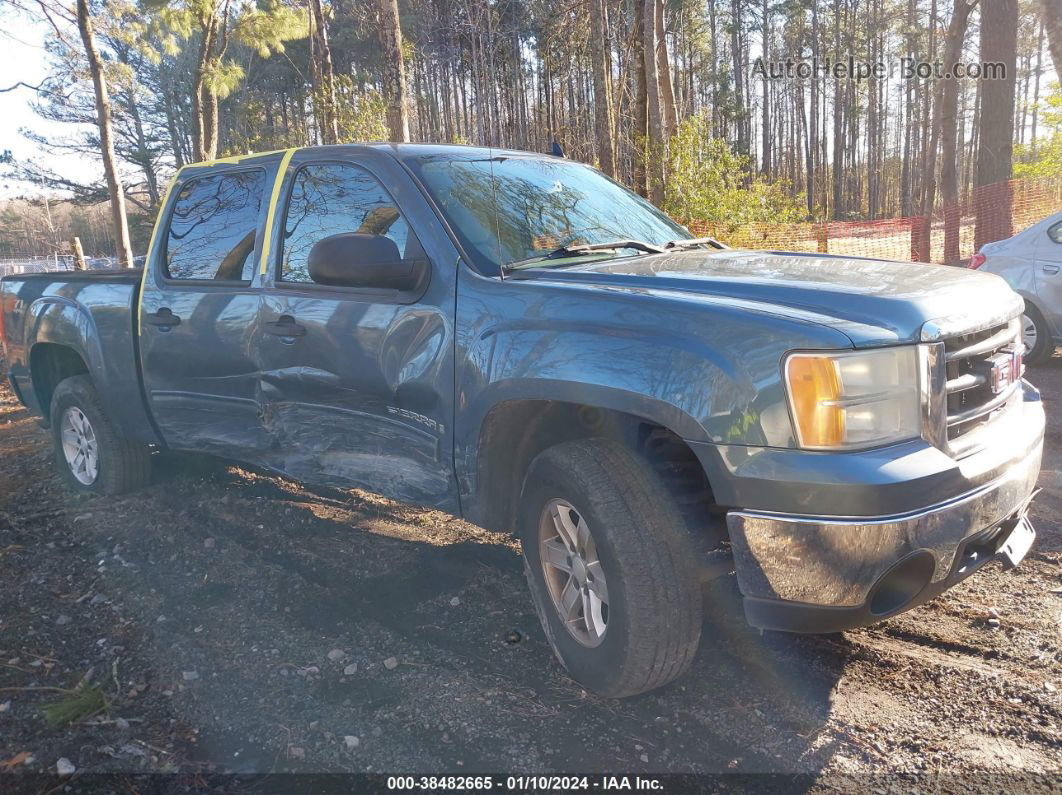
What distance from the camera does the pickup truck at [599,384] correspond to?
224 centimetres

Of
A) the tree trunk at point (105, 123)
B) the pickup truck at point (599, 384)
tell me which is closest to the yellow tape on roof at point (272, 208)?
the pickup truck at point (599, 384)

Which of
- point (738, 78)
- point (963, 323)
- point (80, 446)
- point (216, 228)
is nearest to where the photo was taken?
point (963, 323)

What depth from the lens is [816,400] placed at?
2197mm

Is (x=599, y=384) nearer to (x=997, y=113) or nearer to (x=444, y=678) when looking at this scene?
(x=444, y=678)

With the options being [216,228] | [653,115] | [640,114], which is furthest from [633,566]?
[640,114]

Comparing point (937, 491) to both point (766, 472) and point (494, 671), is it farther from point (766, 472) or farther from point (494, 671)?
point (494, 671)

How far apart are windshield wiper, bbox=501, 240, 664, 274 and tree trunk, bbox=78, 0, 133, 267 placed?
1317 centimetres

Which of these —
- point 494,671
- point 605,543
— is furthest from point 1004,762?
point 494,671

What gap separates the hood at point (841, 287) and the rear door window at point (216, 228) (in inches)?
66.8

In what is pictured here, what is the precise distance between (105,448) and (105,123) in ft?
38.0

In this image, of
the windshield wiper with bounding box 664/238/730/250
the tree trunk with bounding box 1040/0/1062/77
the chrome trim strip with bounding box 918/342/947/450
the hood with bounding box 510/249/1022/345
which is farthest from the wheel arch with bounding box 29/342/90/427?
the tree trunk with bounding box 1040/0/1062/77

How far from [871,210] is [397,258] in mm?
56463

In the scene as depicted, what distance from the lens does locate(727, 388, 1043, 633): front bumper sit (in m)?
2.18

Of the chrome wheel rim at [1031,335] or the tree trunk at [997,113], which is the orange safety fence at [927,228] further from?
the chrome wheel rim at [1031,335]
